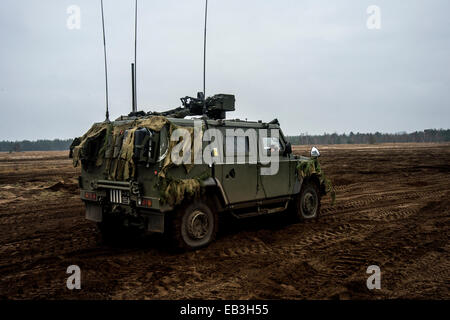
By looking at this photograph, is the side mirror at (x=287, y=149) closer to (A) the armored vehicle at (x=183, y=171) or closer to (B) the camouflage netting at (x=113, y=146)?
(A) the armored vehicle at (x=183, y=171)

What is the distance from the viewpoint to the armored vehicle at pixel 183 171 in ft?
19.7

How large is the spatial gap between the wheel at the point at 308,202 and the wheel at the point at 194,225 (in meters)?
2.54

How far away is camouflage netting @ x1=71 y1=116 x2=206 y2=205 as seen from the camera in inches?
232

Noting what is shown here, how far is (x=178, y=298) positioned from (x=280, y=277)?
4.65ft

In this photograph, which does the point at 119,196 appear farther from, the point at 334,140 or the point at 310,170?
the point at 334,140

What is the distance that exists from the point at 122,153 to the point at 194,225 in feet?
5.38

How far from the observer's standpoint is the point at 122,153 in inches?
249

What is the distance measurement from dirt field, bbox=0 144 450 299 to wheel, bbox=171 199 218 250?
0.19 meters

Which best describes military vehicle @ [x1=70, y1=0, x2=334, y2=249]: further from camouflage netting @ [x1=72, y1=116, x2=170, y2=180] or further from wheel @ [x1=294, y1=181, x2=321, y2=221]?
wheel @ [x1=294, y1=181, x2=321, y2=221]

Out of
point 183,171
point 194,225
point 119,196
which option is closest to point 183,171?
point 183,171

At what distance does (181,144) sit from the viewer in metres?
6.19

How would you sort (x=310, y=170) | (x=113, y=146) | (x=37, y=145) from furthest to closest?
(x=37, y=145), (x=310, y=170), (x=113, y=146)

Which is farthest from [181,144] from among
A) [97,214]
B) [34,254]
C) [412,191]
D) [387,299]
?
[412,191]
